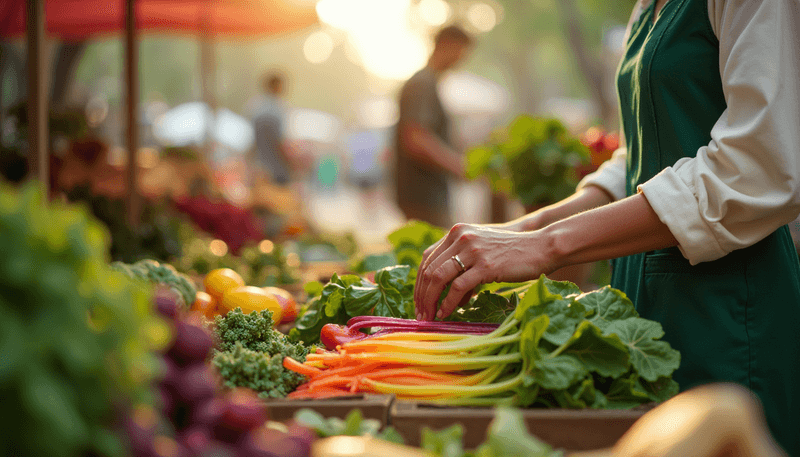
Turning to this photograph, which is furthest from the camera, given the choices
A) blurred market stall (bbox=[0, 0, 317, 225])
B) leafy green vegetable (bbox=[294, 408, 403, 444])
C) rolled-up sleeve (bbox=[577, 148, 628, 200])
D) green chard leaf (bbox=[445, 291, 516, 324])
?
blurred market stall (bbox=[0, 0, 317, 225])

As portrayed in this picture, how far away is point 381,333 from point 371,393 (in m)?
0.28

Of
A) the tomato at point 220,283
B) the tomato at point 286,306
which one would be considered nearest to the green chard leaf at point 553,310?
the tomato at point 286,306

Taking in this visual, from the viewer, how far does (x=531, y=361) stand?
143 centimetres

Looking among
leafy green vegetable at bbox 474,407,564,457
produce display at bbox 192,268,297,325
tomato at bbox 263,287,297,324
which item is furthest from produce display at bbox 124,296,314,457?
tomato at bbox 263,287,297,324

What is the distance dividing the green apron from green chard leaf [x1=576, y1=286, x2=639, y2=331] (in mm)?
297

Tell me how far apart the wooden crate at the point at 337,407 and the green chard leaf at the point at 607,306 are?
56 cm

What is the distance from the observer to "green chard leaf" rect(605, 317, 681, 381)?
4.71 feet

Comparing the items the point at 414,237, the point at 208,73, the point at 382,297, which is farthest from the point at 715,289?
the point at 208,73

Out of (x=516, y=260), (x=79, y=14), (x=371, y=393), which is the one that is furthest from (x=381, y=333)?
(x=79, y=14)

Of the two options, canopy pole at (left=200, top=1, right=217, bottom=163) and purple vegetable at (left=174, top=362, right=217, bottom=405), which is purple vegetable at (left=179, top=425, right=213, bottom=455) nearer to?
purple vegetable at (left=174, top=362, right=217, bottom=405)

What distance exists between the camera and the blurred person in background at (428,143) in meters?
5.20

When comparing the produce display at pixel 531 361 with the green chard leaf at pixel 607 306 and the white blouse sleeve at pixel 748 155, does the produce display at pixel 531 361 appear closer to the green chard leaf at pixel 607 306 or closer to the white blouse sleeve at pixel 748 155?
the green chard leaf at pixel 607 306

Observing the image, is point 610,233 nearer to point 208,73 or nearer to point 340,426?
point 340,426

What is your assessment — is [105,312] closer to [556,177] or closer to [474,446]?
[474,446]
